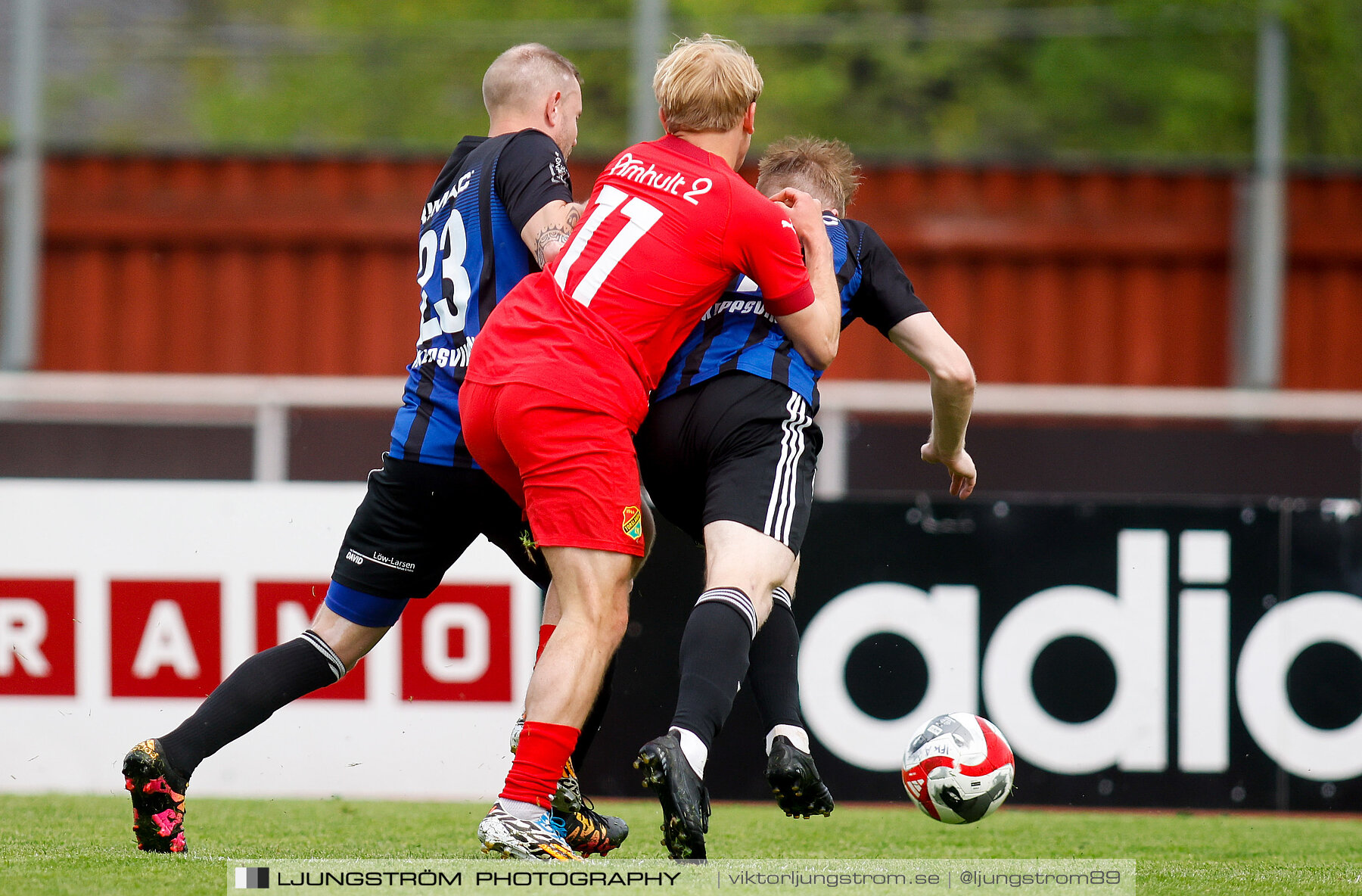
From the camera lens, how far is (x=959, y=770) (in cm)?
384

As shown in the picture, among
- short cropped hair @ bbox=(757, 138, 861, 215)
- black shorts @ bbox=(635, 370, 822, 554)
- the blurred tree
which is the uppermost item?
the blurred tree

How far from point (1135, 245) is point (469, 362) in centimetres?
1045

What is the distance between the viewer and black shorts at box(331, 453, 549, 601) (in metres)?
3.82

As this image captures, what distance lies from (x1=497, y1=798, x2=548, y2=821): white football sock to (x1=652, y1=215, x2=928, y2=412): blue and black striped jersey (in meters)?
1.01

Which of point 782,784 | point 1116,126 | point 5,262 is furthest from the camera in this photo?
point 1116,126

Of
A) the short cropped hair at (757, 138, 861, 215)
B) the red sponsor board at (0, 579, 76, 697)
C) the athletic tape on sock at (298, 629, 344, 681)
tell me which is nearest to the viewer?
the athletic tape on sock at (298, 629, 344, 681)

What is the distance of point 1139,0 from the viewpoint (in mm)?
16609

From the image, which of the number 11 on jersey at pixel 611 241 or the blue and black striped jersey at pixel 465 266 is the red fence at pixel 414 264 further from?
the number 11 on jersey at pixel 611 241

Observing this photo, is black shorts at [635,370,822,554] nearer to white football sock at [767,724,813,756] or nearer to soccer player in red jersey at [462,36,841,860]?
soccer player in red jersey at [462,36,841,860]

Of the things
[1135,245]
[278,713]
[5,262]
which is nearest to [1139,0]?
[1135,245]

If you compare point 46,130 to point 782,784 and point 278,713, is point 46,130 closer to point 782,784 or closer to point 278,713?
point 278,713

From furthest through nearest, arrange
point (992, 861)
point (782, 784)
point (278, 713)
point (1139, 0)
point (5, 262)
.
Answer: point (1139, 0), point (5, 262), point (278, 713), point (992, 861), point (782, 784)

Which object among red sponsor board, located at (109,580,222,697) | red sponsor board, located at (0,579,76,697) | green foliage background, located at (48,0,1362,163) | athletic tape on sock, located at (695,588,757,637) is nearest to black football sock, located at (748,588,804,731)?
athletic tape on sock, located at (695,588,757,637)

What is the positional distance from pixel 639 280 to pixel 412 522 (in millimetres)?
886
